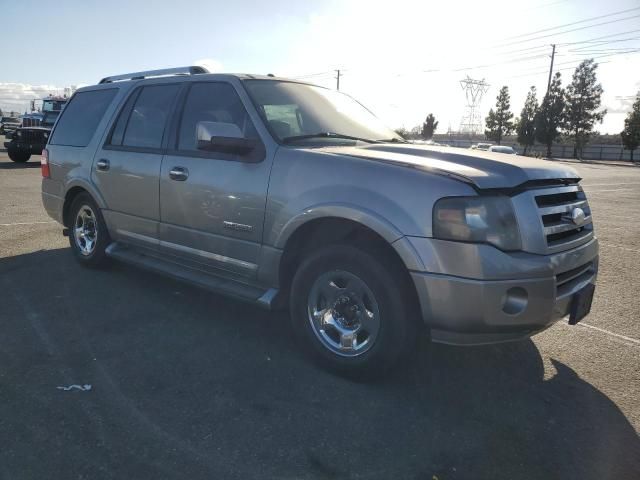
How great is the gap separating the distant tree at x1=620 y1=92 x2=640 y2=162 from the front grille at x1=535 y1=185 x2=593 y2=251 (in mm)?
64872

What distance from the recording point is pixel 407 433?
104 inches

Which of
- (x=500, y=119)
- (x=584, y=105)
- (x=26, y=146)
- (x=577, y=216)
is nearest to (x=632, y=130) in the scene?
(x=584, y=105)

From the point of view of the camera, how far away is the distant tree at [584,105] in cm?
6106

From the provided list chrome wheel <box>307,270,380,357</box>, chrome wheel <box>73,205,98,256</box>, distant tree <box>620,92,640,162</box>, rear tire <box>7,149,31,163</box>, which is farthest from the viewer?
distant tree <box>620,92,640,162</box>

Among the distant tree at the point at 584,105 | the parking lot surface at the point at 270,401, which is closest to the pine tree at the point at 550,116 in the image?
the distant tree at the point at 584,105

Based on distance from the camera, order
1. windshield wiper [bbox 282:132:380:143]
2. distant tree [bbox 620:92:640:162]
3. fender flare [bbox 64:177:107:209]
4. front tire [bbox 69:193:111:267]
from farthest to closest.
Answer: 1. distant tree [bbox 620:92:640:162]
2. front tire [bbox 69:193:111:267]
3. fender flare [bbox 64:177:107:209]
4. windshield wiper [bbox 282:132:380:143]

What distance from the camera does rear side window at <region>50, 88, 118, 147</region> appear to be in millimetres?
5152

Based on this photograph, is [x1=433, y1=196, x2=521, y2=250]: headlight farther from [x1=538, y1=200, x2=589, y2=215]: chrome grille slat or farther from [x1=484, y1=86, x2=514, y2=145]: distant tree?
[x1=484, y1=86, x2=514, y2=145]: distant tree

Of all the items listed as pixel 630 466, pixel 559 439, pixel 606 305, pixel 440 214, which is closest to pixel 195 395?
pixel 440 214

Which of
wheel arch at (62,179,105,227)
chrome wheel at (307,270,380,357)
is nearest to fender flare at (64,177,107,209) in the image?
wheel arch at (62,179,105,227)

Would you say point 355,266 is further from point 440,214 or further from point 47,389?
point 47,389

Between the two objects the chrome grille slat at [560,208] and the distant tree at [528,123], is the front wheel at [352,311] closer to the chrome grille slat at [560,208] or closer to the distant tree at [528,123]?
the chrome grille slat at [560,208]

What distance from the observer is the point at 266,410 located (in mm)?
2807

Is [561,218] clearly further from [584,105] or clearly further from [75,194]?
[584,105]
